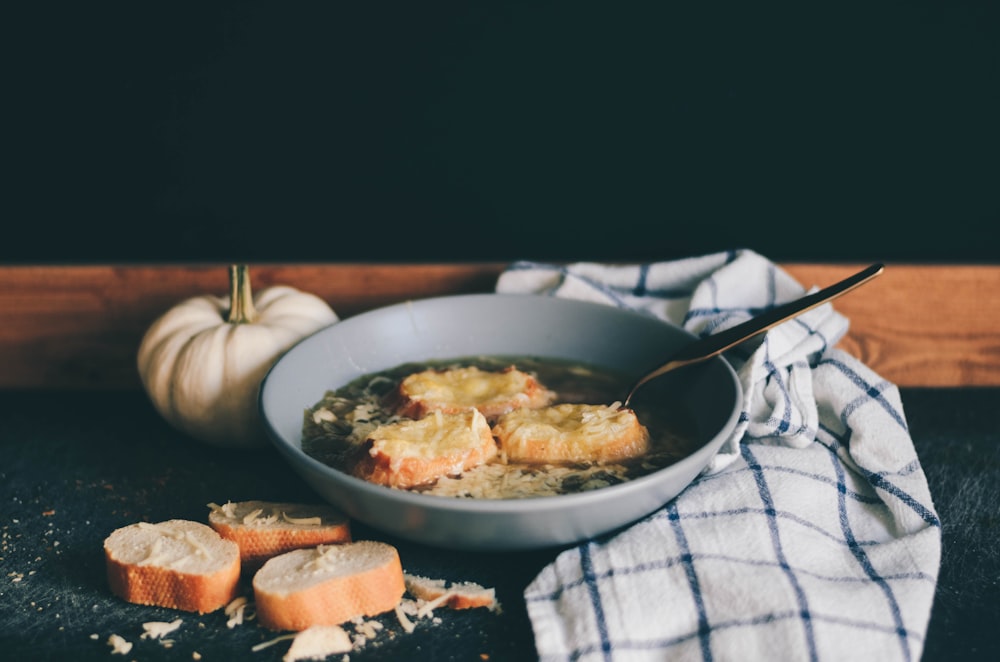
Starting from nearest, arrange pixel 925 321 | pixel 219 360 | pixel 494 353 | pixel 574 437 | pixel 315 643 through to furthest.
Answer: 1. pixel 315 643
2. pixel 574 437
3. pixel 219 360
4. pixel 494 353
5. pixel 925 321

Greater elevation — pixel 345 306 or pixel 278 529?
pixel 345 306

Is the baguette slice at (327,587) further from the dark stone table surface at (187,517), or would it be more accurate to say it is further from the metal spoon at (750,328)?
the metal spoon at (750,328)

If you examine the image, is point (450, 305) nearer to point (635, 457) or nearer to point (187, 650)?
point (635, 457)

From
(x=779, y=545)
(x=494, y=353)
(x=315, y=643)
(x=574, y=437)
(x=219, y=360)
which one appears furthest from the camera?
(x=494, y=353)

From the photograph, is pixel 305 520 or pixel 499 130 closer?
pixel 305 520

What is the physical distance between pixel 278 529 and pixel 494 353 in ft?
2.20

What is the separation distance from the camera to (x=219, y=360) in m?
1.73

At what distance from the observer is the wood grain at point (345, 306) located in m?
2.07

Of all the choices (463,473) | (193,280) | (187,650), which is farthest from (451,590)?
(193,280)

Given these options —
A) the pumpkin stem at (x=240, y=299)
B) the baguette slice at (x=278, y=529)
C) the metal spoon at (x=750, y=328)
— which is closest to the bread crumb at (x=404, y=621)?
the baguette slice at (x=278, y=529)

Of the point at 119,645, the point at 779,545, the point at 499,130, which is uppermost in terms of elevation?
the point at 499,130

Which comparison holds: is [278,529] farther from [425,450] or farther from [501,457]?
[501,457]

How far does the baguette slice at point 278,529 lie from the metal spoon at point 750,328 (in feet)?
1.87

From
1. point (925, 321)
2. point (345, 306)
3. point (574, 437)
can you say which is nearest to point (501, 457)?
point (574, 437)
